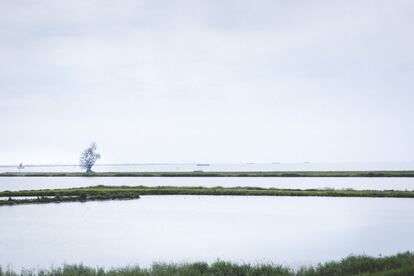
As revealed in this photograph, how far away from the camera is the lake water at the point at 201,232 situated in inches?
1032

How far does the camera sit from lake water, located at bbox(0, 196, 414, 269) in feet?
86.0

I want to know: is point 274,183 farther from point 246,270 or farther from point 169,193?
point 246,270

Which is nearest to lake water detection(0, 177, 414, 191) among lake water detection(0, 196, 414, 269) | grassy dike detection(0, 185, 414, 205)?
grassy dike detection(0, 185, 414, 205)

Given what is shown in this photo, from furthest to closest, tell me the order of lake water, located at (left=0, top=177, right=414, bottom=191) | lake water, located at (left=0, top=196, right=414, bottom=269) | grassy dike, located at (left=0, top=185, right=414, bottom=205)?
lake water, located at (left=0, top=177, right=414, bottom=191)
grassy dike, located at (left=0, top=185, right=414, bottom=205)
lake water, located at (left=0, top=196, right=414, bottom=269)

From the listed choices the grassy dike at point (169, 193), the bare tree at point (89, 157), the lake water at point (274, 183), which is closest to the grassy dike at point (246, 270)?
the grassy dike at point (169, 193)

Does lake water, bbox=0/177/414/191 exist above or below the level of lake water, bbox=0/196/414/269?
above

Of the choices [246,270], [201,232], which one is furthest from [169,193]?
[246,270]

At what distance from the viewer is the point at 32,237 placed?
104 feet

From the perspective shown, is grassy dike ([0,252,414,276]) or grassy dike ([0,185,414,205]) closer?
grassy dike ([0,252,414,276])

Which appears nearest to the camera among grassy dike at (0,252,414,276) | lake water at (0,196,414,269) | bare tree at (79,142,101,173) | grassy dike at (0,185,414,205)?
grassy dike at (0,252,414,276)

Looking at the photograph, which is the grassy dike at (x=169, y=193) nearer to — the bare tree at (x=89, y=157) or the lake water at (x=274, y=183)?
the lake water at (x=274, y=183)

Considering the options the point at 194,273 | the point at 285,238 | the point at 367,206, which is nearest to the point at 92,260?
the point at 194,273

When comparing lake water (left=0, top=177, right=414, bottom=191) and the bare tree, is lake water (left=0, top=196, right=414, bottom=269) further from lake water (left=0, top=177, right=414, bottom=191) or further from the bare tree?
the bare tree

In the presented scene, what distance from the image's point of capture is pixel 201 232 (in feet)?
113
